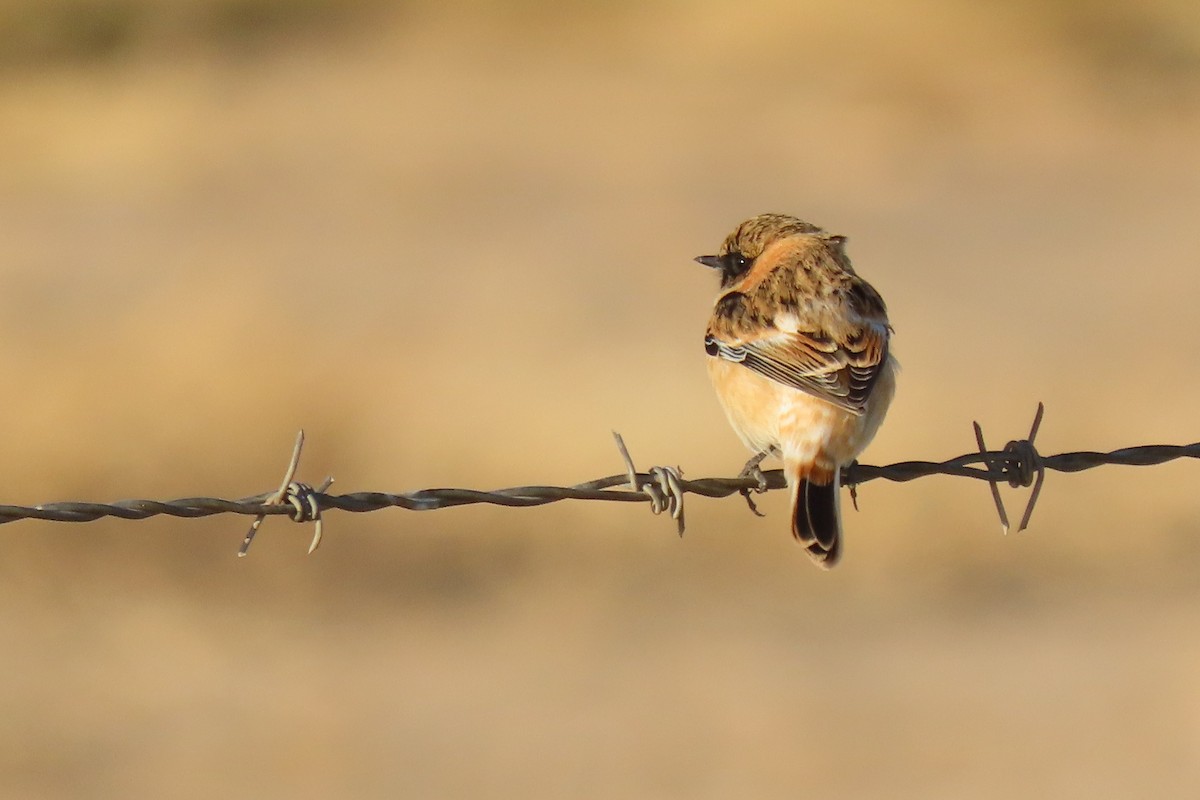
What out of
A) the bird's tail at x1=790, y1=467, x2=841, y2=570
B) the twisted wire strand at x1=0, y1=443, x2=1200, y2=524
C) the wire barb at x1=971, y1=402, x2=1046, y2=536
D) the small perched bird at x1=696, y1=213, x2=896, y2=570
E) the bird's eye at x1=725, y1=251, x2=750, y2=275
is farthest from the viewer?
the bird's eye at x1=725, y1=251, x2=750, y2=275

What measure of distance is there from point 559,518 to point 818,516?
7005 mm

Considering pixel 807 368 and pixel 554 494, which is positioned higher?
pixel 807 368

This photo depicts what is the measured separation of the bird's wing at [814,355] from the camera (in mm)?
6559

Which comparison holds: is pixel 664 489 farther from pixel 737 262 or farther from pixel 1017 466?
pixel 737 262

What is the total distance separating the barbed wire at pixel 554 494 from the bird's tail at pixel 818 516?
20 cm

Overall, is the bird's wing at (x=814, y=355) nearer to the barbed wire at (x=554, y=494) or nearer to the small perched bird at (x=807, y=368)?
the small perched bird at (x=807, y=368)

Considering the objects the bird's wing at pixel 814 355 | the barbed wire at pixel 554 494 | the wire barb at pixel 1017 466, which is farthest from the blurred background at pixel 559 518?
the barbed wire at pixel 554 494

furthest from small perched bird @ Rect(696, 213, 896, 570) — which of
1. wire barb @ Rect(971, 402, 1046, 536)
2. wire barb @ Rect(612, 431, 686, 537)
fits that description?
wire barb @ Rect(612, 431, 686, 537)

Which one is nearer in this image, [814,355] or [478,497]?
[478,497]

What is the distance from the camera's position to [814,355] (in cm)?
676

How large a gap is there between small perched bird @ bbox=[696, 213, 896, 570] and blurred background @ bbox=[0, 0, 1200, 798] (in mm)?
3921

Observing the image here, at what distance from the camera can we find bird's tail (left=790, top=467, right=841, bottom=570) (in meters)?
6.22

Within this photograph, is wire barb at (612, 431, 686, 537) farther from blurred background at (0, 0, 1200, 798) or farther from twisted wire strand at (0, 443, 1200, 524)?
blurred background at (0, 0, 1200, 798)

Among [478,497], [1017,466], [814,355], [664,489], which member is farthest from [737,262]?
[478,497]
